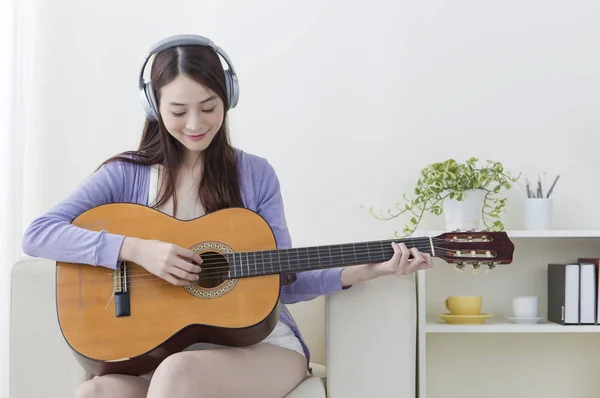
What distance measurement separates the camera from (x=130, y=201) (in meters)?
1.92

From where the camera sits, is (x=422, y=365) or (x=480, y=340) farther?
(x=480, y=340)

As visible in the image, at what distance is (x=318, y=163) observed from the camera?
274cm

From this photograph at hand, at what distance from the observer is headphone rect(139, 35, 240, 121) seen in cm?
179

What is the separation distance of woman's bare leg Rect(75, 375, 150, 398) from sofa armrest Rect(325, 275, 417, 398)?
47 centimetres

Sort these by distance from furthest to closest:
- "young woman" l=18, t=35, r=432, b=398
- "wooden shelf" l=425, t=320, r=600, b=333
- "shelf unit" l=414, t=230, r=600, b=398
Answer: "shelf unit" l=414, t=230, r=600, b=398
"wooden shelf" l=425, t=320, r=600, b=333
"young woman" l=18, t=35, r=432, b=398

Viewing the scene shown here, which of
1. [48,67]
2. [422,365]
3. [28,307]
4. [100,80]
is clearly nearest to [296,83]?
[100,80]

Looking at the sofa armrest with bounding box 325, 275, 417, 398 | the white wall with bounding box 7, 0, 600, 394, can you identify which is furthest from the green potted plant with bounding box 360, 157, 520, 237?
the sofa armrest with bounding box 325, 275, 417, 398

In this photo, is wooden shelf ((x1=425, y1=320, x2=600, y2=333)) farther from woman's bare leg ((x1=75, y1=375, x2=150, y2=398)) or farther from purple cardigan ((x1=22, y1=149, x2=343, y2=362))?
woman's bare leg ((x1=75, y1=375, x2=150, y2=398))

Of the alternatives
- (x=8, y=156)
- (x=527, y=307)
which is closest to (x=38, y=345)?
(x=8, y=156)

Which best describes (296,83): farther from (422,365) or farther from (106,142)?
(422,365)

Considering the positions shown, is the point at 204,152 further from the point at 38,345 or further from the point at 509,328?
the point at 509,328

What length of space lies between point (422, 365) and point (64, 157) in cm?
139

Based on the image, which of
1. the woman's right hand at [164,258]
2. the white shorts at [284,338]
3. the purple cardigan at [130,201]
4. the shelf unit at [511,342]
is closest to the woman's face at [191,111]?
the purple cardigan at [130,201]

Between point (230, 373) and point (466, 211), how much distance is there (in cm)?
118
